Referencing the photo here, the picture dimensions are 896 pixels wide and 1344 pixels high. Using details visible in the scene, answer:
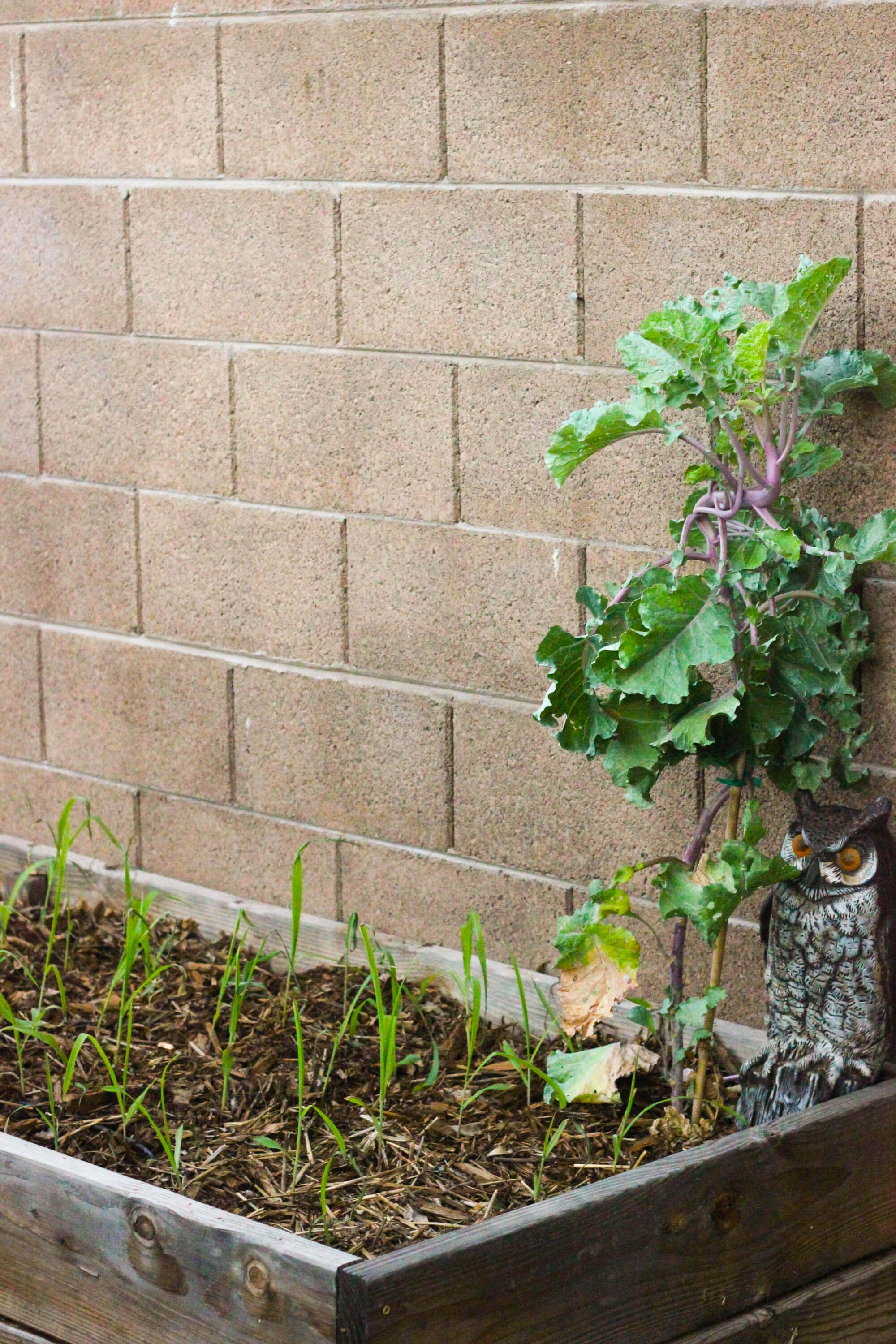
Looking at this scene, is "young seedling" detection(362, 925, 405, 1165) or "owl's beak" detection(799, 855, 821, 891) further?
"young seedling" detection(362, 925, 405, 1165)

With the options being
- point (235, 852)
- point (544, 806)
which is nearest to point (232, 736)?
point (235, 852)

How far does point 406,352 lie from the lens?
284cm

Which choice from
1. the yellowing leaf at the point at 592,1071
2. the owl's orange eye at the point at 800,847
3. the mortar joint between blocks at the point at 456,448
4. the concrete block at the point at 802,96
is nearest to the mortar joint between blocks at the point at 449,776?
the mortar joint between blocks at the point at 456,448

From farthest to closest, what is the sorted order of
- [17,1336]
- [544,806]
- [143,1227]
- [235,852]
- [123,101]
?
[235,852] < [123,101] < [544,806] < [17,1336] < [143,1227]

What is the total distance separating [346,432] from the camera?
2.94m

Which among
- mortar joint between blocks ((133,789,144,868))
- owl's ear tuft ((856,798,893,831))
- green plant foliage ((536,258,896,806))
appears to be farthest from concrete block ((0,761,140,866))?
owl's ear tuft ((856,798,893,831))

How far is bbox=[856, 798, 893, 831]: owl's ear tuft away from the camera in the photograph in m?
2.21

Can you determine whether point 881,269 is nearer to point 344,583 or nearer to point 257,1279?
point 344,583

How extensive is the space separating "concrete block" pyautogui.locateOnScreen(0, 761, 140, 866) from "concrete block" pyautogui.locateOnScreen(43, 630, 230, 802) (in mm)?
31

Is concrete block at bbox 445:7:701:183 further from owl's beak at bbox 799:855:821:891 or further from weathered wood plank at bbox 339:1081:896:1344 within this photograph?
weathered wood plank at bbox 339:1081:896:1344

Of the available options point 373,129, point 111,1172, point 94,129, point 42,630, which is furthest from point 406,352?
point 111,1172

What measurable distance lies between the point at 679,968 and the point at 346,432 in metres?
1.09

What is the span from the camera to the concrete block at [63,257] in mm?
3223

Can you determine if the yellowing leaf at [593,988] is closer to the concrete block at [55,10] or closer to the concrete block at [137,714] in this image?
the concrete block at [137,714]
